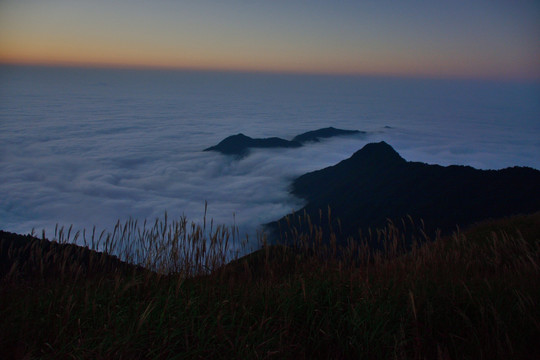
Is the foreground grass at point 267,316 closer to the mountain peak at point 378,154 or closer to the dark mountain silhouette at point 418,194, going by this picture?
Result: the dark mountain silhouette at point 418,194

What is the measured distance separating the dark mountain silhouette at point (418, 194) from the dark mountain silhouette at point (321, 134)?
59.2 m

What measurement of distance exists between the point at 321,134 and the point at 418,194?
83.7m

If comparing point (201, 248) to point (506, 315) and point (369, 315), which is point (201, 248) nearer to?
point (369, 315)

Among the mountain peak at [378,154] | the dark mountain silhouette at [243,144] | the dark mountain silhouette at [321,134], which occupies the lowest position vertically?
the dark mountain silhouette at [243,144]

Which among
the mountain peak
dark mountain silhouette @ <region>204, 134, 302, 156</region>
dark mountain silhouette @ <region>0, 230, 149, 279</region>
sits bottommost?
dark mountain silhouette @ <region>204, 134, 302, 156</region>

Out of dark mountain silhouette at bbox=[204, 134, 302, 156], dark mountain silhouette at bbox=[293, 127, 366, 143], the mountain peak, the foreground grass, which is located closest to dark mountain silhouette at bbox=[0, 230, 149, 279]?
the foreground grass

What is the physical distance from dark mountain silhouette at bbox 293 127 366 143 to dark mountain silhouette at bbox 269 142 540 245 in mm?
59206

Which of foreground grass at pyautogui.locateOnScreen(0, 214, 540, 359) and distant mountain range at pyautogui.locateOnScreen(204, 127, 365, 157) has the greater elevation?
foreground grass at pyautogui.locateOnScreen(0, 214, 540, 359)

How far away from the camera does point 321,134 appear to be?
4756 inches

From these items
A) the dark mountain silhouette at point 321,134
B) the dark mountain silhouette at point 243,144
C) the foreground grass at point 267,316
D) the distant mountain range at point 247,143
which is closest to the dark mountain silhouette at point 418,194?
the foreground grass at point 267,316

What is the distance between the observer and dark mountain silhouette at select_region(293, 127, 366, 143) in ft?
371

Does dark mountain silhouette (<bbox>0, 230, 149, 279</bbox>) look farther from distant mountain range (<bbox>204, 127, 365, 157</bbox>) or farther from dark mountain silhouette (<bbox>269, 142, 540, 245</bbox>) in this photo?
distant mountain range (<bbox>204, 127, 365, 157</bbox>)

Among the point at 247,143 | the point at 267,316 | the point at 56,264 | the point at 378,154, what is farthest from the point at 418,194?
the point at 247,143

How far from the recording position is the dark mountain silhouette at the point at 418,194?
32781 millimetres
